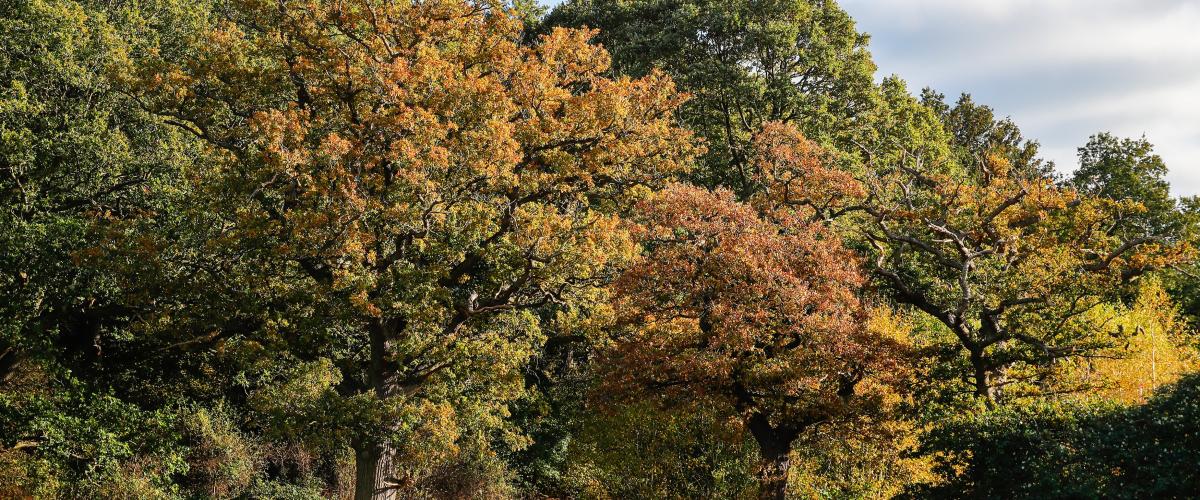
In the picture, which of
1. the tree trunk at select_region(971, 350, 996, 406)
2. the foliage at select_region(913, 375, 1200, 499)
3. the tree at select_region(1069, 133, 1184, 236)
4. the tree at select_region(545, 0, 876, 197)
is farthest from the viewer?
the tree at select_region(1069, 133, 1184, 236)

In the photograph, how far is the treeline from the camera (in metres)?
15.2

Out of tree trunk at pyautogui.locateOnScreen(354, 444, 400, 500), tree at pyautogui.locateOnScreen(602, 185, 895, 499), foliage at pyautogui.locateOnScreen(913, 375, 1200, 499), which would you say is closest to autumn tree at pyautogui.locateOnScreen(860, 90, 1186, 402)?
tree at pyautogui.locateOnScreen(602, 185, 895, 499)

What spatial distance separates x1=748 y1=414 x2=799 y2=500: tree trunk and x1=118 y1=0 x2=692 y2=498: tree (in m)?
4.46

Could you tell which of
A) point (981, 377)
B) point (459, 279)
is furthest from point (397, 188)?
point (981, 377)

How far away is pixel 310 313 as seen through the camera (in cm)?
1623

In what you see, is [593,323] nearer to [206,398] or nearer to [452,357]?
[452,357]

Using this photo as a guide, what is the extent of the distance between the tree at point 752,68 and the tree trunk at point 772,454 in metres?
Result: 10.0

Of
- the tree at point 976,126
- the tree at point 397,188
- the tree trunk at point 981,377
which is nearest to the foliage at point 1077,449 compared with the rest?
the tree trunk at point 981,377

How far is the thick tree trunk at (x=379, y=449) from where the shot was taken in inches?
650

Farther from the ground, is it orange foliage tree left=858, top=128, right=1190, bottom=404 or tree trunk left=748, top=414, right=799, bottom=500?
orange foliage tree left=858, top=128, right=1190, bottom=404

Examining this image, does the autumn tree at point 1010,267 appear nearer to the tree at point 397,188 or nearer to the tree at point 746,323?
the tree at point 746,323

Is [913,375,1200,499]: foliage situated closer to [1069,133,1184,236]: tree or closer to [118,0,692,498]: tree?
[118,0,692,498]: tree

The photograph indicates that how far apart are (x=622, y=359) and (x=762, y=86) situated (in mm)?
12208

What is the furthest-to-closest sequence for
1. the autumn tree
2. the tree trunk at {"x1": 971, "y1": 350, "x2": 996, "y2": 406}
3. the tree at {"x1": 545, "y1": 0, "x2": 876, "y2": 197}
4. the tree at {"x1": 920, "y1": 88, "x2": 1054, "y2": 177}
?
the tree at {"x1": 920, "y1": 88, "x2": 1054, "y2": 177}, the tree at {"x1": 545, "y1": 0, "x2": 876, "y2": 197}, the autumn tree, the tree trunk at {"x1": 971, "y1": 350, "x2": 996, "y2": 406}
